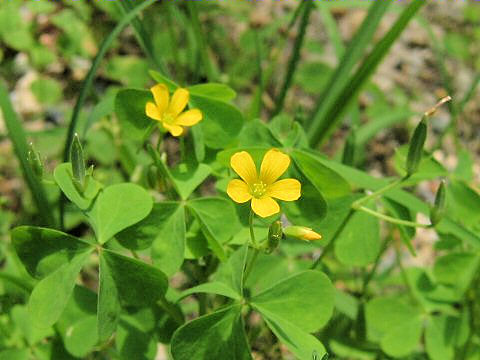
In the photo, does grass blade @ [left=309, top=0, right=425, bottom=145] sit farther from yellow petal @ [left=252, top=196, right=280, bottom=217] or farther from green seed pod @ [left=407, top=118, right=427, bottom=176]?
yellow petal @ [left=252, top=196, right=280, bottom=217]

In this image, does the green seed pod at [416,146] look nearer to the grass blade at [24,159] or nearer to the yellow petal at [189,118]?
the yellow petal at [189,118]

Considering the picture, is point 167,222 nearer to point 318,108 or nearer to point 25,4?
point 318,108

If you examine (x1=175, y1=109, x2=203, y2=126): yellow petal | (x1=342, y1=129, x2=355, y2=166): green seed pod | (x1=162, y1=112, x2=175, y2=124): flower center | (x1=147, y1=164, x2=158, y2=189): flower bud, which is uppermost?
(x1=175, y1=109, x2=203, y2=126): yellow petal

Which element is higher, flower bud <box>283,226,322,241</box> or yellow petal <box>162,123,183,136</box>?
yellow petal <box>162,123,183,136</box>

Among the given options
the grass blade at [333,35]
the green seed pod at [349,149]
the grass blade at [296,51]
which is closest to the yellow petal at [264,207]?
the green seed pod at [349,149]

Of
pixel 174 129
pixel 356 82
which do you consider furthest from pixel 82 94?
pixel 356 82

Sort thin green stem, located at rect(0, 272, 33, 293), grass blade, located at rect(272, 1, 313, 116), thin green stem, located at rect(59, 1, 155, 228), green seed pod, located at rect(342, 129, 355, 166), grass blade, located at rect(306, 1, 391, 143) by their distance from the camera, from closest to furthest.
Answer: thin green stem, located at rect(0, 272, 33, 293)
thin green stem, located at rect(59, 1, 155, 228)
green seed pod, located at rect(342, 129, 355, 166)
grass blade, located at rect(306, 1, 391, 143)
grass blade, located at rect(272, 1, 313, 116)

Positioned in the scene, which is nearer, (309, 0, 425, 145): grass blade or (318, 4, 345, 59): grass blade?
(309, 0, 425, 145): grass blade

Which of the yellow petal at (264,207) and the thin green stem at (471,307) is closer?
the yellow petal at (264,207)

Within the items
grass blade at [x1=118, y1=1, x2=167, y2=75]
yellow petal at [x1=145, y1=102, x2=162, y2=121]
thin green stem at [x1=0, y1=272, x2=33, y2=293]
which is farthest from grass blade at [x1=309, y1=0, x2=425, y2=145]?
thin green stem at [x1=0, y1=272, x2=33, y2=293]
